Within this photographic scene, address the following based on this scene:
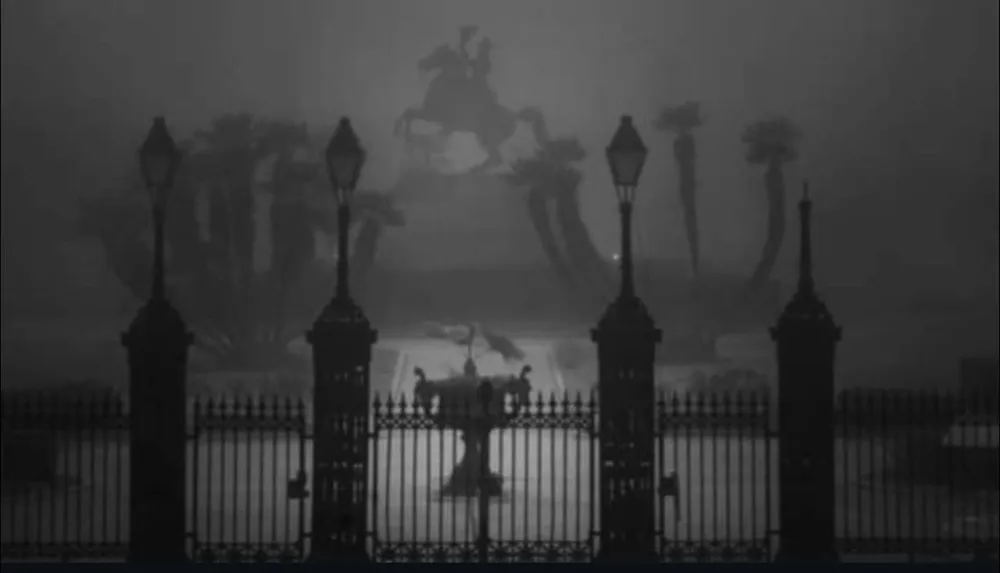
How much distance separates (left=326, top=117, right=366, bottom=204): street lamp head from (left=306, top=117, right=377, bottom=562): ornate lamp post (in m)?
0.01

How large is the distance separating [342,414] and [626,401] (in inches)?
119

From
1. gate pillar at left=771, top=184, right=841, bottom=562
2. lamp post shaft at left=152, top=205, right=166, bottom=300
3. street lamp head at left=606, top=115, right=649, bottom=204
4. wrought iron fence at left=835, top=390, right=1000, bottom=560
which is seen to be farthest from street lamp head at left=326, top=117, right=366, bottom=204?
wrought iron fence at left=835, top=390, right=1000, bottom=560

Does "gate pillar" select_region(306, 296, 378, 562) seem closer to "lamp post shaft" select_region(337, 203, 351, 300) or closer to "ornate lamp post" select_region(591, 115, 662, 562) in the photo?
"lamp post shaft" select_region(337, 203, 351, 300)

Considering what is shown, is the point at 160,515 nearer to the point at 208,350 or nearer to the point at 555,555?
the point at 555,555

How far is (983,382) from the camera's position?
27.6 meters

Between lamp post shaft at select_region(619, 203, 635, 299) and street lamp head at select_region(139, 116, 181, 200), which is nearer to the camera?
street lamp head at select_region(139, 116, 181, 200)

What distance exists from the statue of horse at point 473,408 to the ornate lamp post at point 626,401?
1008 mm

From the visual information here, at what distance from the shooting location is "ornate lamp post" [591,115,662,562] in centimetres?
1566

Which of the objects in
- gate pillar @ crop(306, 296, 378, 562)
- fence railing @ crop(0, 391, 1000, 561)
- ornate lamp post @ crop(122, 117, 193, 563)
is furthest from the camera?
gate pillar @ crop(306, 296, 378, 562)

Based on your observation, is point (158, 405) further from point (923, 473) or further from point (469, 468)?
point (923, 473)

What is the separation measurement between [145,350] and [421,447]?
59.9 feet

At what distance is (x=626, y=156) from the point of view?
51.3 feet

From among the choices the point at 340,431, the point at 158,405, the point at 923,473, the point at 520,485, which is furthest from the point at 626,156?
the point at 520,485

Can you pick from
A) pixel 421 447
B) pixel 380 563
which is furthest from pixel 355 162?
pixel 421 447
